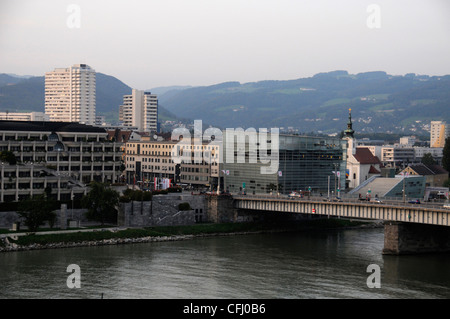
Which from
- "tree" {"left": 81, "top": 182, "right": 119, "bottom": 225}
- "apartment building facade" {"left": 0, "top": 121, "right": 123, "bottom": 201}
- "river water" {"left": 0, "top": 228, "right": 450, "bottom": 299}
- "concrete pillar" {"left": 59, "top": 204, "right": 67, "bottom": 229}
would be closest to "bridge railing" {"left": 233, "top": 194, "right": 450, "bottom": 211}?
"river water" {"left": 0, "top": 228, "right": 450, "bottom": 299}

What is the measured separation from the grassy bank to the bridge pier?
861 inches

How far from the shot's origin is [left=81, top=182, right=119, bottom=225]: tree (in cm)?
8669

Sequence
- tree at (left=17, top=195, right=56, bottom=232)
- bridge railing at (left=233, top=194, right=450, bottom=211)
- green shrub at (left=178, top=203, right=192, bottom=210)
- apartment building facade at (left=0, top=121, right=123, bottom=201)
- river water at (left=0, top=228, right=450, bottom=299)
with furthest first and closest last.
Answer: apartment building facade at (left=0, top=121, right=123, bottom=201), green shrub at (left=178, top=203, right=192, bottom=210), tree at (left=17, top=195, right=56, bottom=232), bridge railing at (left=233, top=194, right=450, bottom=211), river water at (left=0, top=228, right=450, bottom=299)

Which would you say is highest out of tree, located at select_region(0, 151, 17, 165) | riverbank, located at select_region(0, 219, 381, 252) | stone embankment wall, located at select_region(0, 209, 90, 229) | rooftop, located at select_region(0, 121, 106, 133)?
rooftop, located at select_region(0, 121, 106, 133)

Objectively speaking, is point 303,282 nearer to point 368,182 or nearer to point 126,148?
point 368,182

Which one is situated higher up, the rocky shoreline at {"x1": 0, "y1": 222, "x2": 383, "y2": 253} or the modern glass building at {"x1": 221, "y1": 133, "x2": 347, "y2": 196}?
the modern glass building at {"x1": 221, "y1": 133, "x2": 347, "y2": 196}

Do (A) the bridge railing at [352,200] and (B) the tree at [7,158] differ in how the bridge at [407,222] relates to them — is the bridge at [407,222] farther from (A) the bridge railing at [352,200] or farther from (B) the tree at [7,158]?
(B) the tree at [7,158]

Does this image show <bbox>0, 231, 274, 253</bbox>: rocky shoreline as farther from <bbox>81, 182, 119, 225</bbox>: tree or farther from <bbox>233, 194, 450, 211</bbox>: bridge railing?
<bbox>233, 194, 450, 211</bbox>: bridge railing

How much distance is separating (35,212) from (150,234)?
43.0ft

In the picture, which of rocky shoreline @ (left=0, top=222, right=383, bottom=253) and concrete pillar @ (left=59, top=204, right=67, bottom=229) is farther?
concrete pillar @ (left=59, top=204, right=67, bottom=229)

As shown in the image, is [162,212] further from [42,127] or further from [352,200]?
[42,127]

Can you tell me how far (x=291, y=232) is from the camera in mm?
97875
